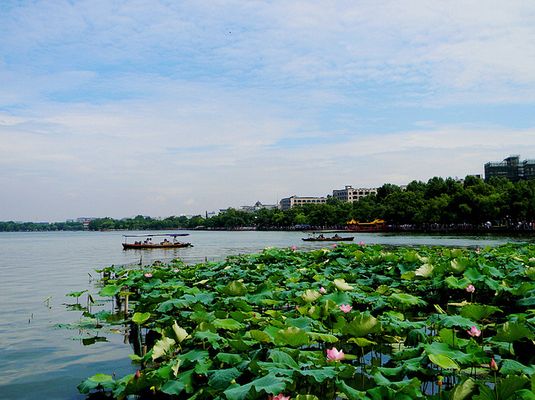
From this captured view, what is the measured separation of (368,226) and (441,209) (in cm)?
2578

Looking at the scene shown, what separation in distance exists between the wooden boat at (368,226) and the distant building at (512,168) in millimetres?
44001

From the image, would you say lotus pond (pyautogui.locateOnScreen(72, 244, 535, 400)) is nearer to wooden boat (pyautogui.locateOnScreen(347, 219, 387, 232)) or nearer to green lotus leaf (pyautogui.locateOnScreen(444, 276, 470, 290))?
green lotus leaf (pyautogui.locateOnScreen(444, 276, 470, 290))

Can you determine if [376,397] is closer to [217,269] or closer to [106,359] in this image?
[106,359]

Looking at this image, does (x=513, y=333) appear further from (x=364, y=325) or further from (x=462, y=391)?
(x=462, y=391)

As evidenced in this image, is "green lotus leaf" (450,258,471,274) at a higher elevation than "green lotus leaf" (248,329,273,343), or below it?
higher

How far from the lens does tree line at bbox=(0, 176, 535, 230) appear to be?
67500 millimetres

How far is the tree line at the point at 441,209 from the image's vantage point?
67500mm

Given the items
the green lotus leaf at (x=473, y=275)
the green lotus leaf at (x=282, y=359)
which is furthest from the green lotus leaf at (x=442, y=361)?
the green lotus leaf at (x=473, y=275)

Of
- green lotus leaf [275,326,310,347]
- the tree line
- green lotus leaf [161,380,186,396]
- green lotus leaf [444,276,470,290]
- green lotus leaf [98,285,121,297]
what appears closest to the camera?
green lotus leaf [161,380,186,396]

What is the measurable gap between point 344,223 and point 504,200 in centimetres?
5306

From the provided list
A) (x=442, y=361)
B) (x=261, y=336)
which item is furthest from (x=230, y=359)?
(x=442, y=361)

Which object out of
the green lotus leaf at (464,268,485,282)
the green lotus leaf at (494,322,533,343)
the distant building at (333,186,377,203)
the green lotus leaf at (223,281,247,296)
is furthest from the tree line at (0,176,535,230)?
the green lotus leaf at (494,322,533,343)

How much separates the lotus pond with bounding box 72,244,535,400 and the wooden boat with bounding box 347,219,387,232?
89.8 m

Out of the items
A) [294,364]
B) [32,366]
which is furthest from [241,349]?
[32,366]
